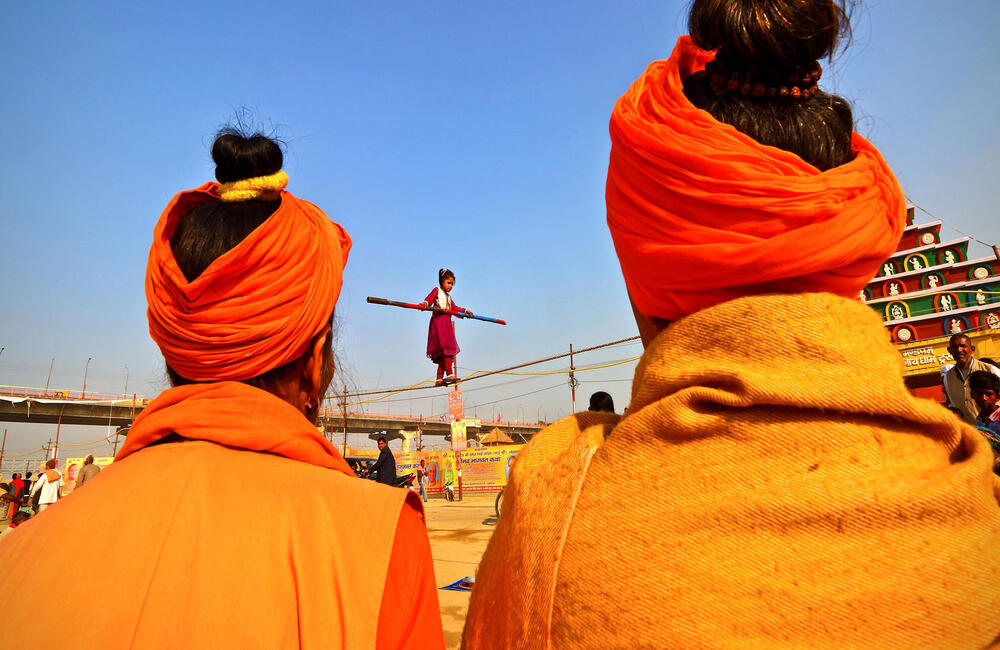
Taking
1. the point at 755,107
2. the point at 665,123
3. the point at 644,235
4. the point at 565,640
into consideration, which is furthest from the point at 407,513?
the point at 755,107

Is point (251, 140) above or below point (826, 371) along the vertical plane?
above

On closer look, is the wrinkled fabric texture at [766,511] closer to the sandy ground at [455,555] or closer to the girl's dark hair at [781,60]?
the girl's dark hair at [781,60]

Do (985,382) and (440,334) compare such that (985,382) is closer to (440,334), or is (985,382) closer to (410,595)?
(410,595)

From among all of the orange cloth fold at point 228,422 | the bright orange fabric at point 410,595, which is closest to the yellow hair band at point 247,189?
the orange cloth fold at point 228,422

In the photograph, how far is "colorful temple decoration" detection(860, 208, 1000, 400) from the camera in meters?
17.9

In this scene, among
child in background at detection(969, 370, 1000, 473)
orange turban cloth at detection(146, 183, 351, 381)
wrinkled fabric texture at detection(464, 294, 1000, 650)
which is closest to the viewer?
wrinkled fabric texture at detection(464, 294, 1000, 650)

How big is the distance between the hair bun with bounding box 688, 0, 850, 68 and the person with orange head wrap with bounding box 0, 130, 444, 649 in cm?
99

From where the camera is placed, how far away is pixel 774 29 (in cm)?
97

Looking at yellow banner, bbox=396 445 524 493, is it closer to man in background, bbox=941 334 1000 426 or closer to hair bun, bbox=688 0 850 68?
man in background, bbox=941 334 1000 426

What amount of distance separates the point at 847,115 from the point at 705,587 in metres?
0.91

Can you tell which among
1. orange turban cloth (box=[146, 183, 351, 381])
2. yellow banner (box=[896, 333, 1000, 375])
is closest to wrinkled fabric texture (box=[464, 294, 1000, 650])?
orange turban cloth (box=[146, 183, 351, 381])

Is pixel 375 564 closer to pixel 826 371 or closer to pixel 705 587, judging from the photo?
pixel 705 587

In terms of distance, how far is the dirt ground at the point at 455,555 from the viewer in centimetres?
464

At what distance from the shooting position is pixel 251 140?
4.44ft
